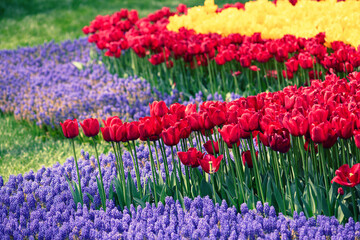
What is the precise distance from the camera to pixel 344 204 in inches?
116

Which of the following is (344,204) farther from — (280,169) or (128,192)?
(128,192)

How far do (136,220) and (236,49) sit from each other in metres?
3.66

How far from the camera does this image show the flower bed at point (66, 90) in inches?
255

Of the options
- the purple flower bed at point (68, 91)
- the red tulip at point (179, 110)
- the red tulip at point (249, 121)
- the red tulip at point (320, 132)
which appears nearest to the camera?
the red tulip at point (320, 132)

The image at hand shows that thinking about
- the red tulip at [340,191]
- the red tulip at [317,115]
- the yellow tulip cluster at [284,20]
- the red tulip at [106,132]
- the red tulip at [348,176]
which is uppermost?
the yellow tulip cluster at [284,20]

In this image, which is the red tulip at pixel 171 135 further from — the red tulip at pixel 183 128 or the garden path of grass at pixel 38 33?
the garden path of grass at pixel 38 33

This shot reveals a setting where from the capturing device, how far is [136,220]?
2.99 metres

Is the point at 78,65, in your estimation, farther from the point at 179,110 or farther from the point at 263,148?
the point at 263,148

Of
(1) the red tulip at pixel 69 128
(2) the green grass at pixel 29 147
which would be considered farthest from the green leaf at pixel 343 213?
(2) the green grass at pixel 29 147

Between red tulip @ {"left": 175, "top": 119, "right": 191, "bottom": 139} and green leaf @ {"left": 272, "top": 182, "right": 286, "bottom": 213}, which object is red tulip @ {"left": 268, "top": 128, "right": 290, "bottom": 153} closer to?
green leaf @ {"left": 272, "top": 182, "right": 286, "bottom": 213}

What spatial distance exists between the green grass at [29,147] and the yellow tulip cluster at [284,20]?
2941 millimetres

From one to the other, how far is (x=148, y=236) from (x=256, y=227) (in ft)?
2.05

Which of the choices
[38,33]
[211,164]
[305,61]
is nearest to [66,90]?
[305,61]

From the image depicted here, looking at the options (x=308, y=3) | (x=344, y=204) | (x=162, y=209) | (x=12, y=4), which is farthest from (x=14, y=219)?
(x=12, y=4)
